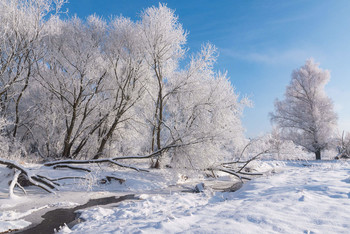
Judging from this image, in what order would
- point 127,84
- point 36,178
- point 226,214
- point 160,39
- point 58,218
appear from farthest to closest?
point 127,84 → point 160,39 → point 36,178 → point 58,218 → point 226,214

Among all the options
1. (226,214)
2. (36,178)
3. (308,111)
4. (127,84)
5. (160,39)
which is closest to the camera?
(226,214)

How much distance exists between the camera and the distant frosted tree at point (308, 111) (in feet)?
63.1

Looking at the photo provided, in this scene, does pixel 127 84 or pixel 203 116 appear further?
pixel 127 84

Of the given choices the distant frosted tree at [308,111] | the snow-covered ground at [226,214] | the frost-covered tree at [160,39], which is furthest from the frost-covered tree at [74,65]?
the distant frosted tree at [308,111]

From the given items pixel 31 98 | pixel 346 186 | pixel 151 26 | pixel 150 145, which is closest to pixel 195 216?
pixel 346 186

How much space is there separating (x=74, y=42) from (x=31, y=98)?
24.3 ft

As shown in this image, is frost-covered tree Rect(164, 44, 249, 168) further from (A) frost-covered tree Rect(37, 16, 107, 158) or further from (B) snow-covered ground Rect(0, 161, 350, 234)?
(A) frost-covered tree Rect(37, 16, 107, 158)

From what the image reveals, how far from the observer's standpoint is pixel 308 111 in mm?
20438

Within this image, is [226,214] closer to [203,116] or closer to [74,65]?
[203,116]

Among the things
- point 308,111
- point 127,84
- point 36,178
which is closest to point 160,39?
point 127,84

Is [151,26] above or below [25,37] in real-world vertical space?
above

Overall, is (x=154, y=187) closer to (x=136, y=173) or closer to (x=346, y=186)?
(x=136, y=173)

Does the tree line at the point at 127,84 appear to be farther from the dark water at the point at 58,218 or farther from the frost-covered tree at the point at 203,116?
the dark water at the point at 58,218

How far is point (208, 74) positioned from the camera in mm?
12266
